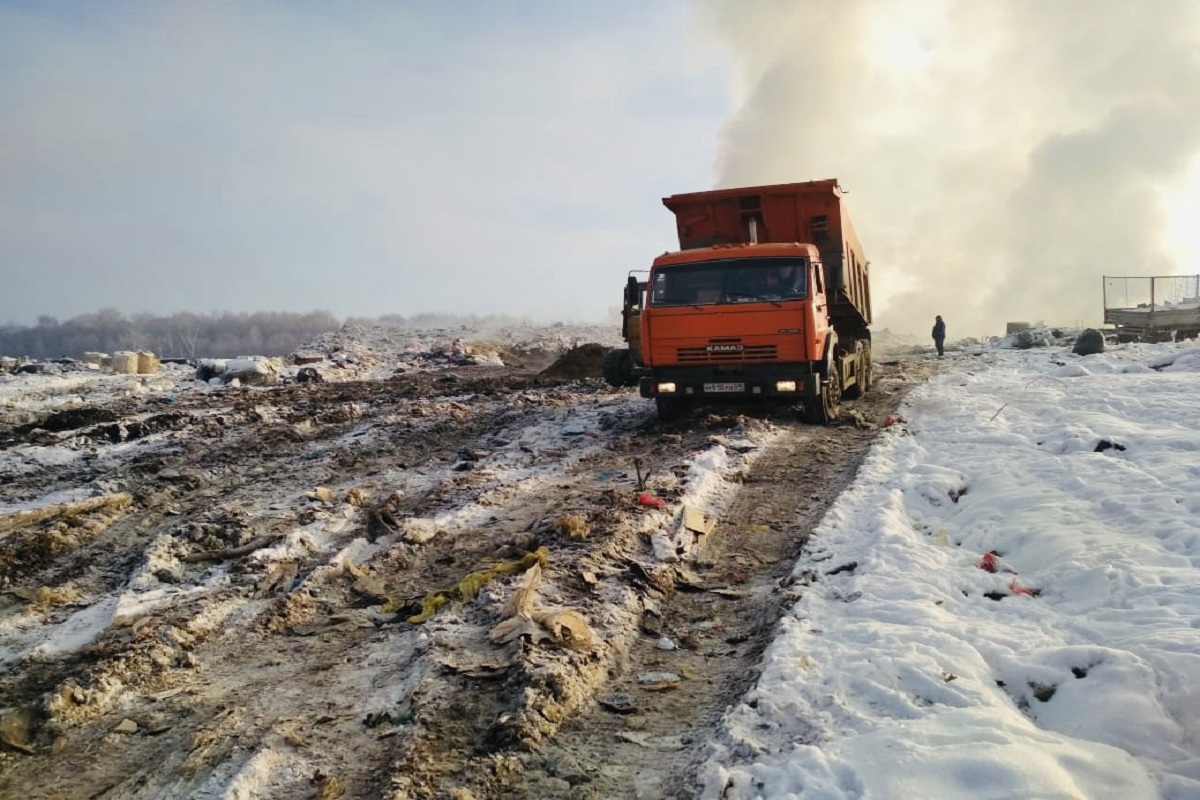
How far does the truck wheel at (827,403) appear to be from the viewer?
10.2 m

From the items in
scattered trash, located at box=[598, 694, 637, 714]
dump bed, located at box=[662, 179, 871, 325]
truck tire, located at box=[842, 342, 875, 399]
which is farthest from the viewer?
truck tire, located at box=[842, 342, 875, 399]

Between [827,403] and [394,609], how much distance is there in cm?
736

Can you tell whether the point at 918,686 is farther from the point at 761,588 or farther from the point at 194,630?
the point at 194,630

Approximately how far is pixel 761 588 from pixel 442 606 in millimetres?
2127

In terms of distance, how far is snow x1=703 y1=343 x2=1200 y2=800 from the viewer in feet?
8.96

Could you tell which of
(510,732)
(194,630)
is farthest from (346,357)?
(510,732)

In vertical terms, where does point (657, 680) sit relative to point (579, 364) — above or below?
below

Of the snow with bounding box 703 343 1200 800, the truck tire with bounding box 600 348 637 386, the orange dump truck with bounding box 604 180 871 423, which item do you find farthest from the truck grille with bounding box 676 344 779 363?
the truck tire with bounding box 600 348 637 386

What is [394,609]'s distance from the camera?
478cm

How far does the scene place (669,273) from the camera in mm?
10055

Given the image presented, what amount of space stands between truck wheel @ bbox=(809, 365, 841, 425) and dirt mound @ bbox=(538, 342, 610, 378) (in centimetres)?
827

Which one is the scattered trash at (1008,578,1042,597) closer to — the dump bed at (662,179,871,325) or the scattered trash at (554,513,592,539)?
the scattered trash at (554,513,592,539)

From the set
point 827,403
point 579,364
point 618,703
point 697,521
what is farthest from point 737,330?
point 579,364

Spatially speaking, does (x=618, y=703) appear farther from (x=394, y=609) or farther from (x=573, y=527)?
(x=573, y=527)
